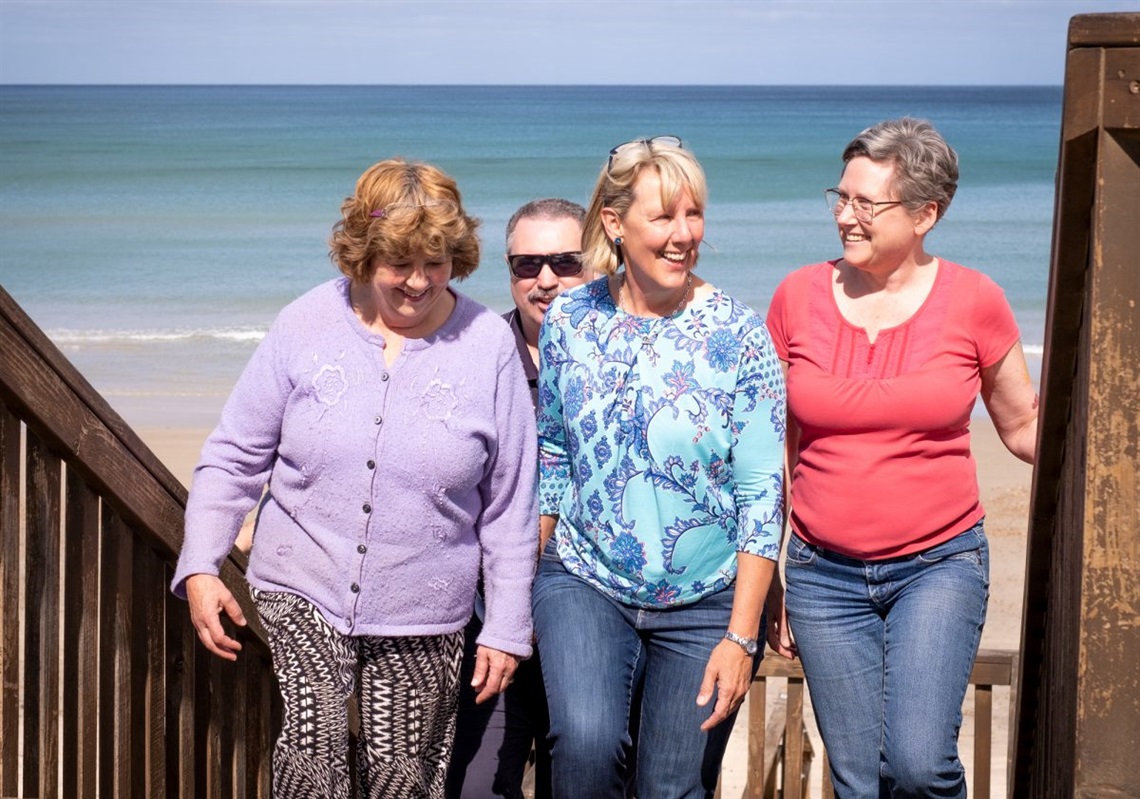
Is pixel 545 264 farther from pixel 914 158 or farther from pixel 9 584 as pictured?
pixel 9 584

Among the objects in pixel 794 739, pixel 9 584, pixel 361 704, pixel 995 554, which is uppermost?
pixel 995 554

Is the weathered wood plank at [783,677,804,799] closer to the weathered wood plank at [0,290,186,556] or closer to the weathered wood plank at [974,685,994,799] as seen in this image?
the weathered wood plank at [974,685,994,799]

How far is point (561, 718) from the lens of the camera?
111 inches

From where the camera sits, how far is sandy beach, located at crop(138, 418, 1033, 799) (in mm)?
6259

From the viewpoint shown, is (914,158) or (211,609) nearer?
(211,609)

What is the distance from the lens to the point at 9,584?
8.55ft

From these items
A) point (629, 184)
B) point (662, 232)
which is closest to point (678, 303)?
point (662, 232)

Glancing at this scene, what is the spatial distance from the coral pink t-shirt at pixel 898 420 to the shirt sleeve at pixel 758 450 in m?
0.15

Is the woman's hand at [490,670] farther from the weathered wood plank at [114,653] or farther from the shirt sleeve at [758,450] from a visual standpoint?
the weathered wood plank at [114,653]

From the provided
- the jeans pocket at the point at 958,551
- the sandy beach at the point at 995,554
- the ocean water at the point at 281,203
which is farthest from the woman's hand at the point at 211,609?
the sandy beach at the point at 995,554

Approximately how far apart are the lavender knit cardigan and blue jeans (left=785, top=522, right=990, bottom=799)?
2.06ft

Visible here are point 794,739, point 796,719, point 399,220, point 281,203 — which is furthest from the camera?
point 281,203

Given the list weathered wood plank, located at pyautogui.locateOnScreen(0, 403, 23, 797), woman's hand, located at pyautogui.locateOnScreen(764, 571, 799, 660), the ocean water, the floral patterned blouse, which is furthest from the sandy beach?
weathered wood plank, located at pyautogui.locateOnScreen(0, 403, 23, 797)

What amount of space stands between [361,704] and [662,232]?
1.15 metres
